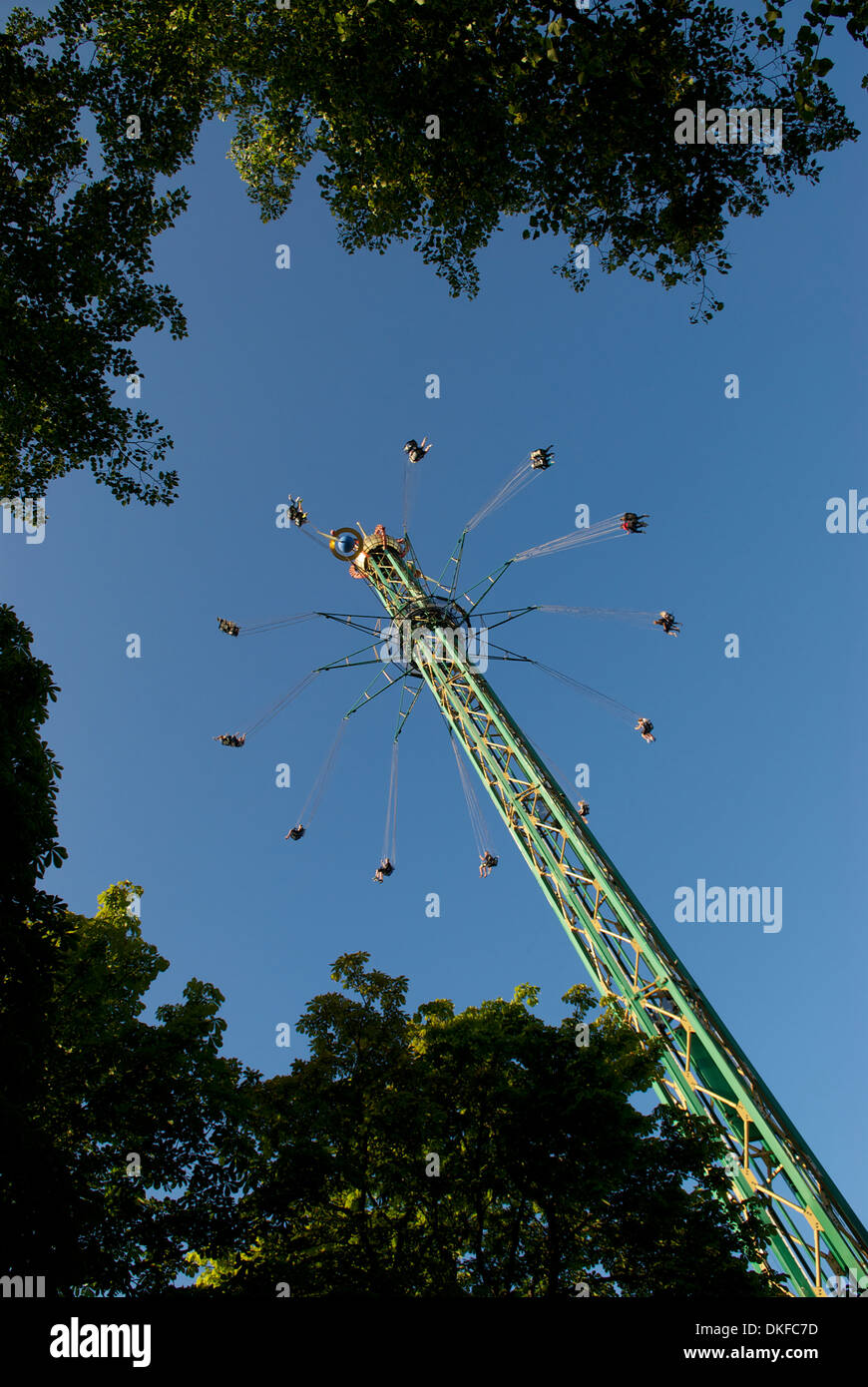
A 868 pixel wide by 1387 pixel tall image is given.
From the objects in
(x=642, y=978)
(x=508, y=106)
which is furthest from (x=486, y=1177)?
(x=508, y=106)

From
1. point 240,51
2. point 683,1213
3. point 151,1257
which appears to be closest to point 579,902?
point 683,1213

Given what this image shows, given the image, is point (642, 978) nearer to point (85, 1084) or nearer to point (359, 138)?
point (85, 1084)

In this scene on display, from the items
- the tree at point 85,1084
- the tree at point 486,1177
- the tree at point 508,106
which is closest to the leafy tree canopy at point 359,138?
the tree at point 508,106

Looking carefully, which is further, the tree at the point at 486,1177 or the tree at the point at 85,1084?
the tree at the point at 486,1177

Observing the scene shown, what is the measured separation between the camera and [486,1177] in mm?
9797

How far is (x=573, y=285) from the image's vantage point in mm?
13742

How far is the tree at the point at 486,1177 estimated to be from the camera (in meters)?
9.21

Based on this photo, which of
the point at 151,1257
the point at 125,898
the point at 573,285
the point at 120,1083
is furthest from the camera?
the point at 573,285

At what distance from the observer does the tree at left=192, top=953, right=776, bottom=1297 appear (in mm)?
9211

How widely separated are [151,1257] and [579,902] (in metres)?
8.95

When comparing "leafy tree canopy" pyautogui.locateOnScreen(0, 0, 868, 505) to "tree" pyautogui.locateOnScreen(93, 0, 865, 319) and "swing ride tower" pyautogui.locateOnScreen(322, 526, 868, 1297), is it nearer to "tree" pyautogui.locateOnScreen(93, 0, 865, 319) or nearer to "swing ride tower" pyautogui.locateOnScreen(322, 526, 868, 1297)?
"tree" pyautogui.locateOnScreen(93, 0, 865, 319)

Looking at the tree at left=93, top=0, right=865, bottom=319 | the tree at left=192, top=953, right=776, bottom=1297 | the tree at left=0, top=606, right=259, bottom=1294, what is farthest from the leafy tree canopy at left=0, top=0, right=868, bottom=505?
the tree at left=192, top=953, right=776, bottom=1297

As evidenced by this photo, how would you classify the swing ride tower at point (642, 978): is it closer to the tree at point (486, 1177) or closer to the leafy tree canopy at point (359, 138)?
the tree at point (486, 1177)

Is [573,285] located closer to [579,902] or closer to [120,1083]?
[579,902]
